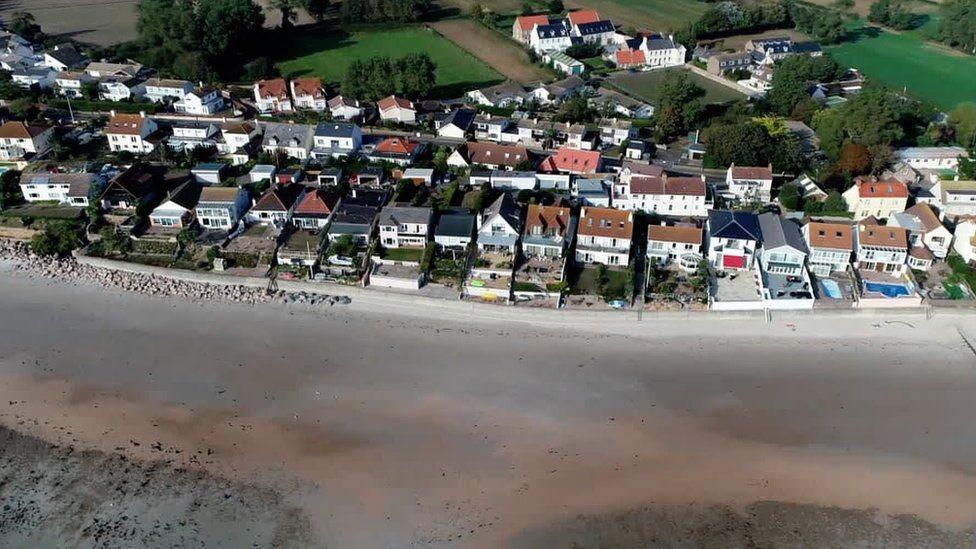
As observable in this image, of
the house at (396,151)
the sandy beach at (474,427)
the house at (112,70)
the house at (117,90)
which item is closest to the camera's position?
the sandy beach at (474,427)

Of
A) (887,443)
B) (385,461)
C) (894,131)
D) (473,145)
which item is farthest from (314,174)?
(894,131)

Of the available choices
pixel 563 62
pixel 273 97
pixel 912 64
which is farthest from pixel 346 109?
pixel 912 64

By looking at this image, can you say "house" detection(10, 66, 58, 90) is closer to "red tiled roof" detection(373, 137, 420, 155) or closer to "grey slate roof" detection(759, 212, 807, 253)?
"red tiled roof" detection(373, 137, 420, 155)

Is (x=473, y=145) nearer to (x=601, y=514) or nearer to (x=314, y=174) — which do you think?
(x=314, y=174)

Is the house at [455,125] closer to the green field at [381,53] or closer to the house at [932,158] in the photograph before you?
the green field at [381,53]

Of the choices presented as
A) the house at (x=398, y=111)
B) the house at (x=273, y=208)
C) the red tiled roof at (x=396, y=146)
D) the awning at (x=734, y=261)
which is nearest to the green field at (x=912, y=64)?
the awning at (x=734, y=261)

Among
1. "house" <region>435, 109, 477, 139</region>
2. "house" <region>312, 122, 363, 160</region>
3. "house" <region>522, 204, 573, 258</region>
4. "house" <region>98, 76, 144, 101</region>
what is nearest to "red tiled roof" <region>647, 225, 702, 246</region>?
"house" <region>522, 204, 573, 258</region>

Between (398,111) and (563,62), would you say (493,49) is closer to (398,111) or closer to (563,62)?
(563,62)
